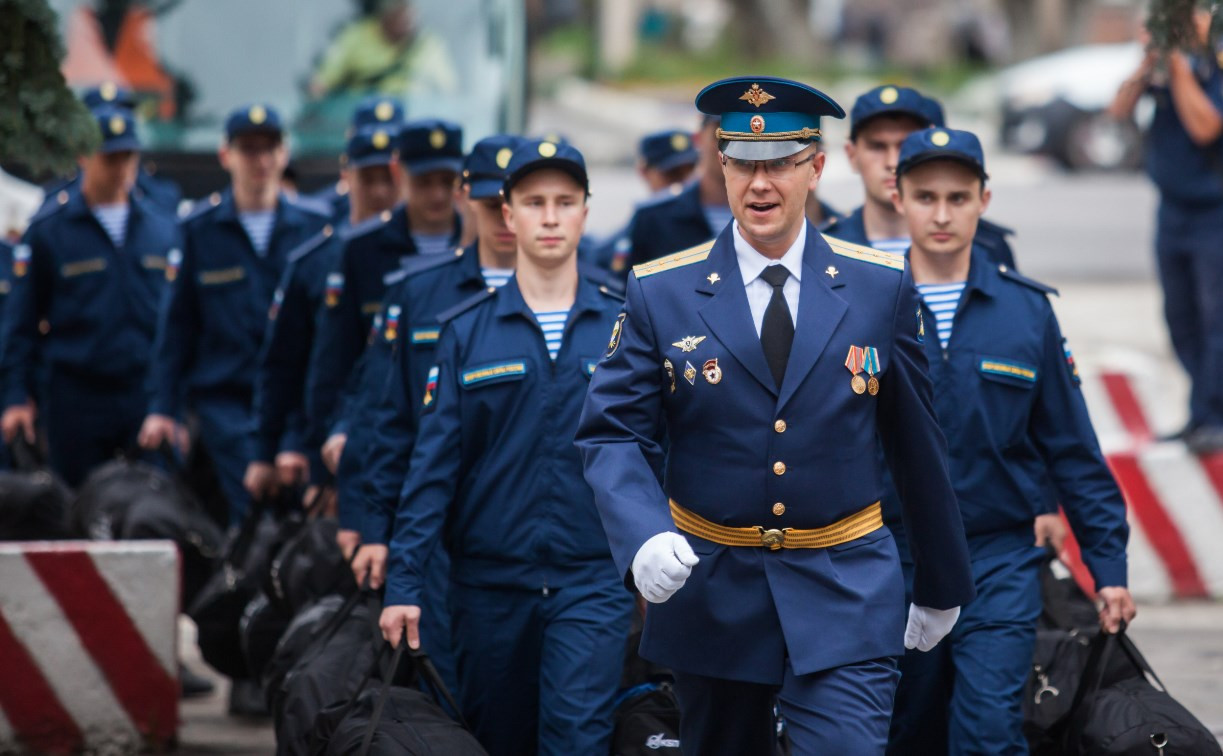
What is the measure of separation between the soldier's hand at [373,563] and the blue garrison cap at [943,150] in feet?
6.50

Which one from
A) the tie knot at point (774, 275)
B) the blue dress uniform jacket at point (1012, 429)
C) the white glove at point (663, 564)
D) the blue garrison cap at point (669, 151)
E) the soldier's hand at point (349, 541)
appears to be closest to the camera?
the white glove at point (663, 564)

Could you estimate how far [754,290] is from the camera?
499 cm

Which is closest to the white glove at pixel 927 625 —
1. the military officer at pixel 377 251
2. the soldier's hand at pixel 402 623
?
the soldier's hand at pixel 402 623

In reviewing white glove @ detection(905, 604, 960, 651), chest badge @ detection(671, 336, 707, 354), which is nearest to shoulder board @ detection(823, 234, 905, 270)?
chest badge @ detection(671, 336, 707, 354)

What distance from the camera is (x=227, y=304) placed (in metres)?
9.29

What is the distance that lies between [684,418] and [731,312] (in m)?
0.28

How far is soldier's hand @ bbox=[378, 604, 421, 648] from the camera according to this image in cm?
589

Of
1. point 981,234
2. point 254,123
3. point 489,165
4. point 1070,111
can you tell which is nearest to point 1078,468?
point 981,234

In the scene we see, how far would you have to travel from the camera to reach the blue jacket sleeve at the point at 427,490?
595cm

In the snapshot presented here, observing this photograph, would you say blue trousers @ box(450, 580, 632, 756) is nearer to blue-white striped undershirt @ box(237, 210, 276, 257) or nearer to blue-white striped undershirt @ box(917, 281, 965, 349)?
blue-white striped undershirt @ box(917, 281, 965, 349)

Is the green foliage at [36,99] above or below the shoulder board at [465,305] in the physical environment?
above

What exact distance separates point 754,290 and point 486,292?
1471mm

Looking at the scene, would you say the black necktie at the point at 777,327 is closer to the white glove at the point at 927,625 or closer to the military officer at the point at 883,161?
Result: the white glove at the point at 927,625

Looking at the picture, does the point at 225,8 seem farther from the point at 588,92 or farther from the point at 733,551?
the point at 588,92
